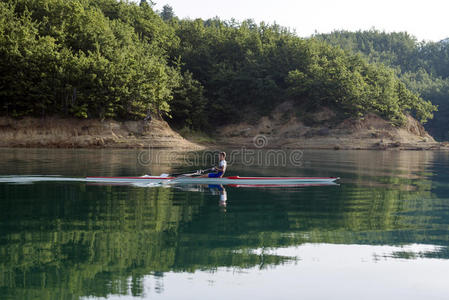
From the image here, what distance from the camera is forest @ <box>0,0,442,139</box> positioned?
6172 cm

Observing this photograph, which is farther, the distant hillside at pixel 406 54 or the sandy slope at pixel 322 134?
the distant hillside at pixel 406 54

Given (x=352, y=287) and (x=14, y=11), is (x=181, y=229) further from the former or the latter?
(x=14, y=11)

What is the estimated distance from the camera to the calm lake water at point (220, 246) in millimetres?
8297

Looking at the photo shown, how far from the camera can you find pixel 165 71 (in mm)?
80000

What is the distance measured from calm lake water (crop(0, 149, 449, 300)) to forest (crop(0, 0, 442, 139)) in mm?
46003

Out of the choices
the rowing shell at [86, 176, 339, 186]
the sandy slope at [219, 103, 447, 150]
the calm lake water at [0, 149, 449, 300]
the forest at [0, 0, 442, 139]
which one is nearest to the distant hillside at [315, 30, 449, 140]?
the forest at [0, 0, 442, 139]

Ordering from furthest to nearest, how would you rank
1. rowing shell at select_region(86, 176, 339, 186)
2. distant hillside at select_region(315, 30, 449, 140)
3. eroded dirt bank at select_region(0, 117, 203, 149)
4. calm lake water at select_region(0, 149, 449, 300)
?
distant hillside at select_region(315, 30, 449, 140), eroded dirt bank at select_region(0, 117, 203, 149), rowing shell at select_region(86, 176, 339, 186), calm lake water at select_region(0, 149, 449, 300)

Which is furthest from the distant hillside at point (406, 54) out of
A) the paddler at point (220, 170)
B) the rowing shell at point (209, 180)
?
the paddler at point (220, 170)

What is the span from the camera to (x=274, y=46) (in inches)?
3654

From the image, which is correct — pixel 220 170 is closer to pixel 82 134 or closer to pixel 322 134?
pixel 82 134

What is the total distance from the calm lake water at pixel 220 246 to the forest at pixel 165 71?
46.0m

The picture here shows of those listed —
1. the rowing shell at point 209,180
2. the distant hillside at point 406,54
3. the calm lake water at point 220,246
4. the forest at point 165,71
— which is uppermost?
the distant hillside at point 406,54

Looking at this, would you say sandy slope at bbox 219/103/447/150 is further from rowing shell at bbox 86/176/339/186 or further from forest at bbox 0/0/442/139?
rowing shell at bbox 86/176/339/186

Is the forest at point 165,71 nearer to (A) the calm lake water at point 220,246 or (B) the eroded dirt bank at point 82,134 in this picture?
(B) the eroded dirt bank at point 82,134
